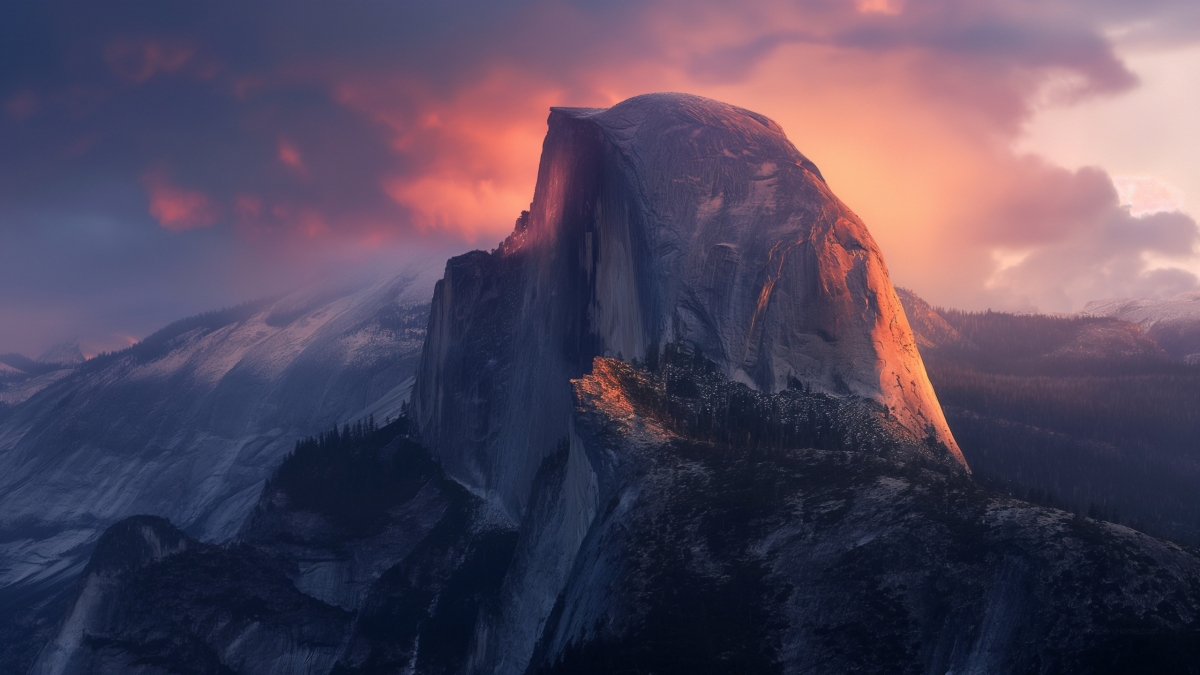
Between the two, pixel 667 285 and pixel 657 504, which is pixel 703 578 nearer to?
pixel 657 504

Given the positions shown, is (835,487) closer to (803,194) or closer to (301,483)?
(803,194)

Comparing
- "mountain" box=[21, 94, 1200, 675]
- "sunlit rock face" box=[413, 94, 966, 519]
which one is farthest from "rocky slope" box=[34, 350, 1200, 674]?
"sunlit rock face" box=[413, 94, 966, 519]

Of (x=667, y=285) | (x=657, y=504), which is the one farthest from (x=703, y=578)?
(x=667, y=285)

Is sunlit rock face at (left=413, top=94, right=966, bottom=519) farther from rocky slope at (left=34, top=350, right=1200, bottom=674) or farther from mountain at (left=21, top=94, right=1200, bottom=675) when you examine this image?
rocky slope at (left=34, top=350, right=1200, bottom=674)

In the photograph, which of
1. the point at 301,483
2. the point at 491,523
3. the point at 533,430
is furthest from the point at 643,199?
the point at 301,483

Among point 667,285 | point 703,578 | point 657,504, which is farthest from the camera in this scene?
point 667,285

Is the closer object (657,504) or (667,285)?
(657,504)
